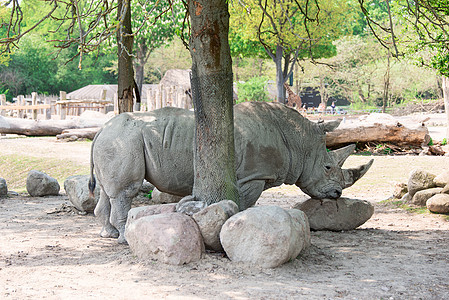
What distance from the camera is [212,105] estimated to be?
6.07 meters

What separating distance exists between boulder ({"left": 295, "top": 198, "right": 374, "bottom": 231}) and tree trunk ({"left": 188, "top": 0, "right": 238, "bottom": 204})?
1975mm

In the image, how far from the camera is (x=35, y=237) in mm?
7348

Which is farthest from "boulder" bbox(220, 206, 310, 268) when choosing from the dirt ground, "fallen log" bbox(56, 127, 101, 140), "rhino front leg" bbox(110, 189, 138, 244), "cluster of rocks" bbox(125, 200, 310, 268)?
"fallen log" bbox(56, 127, 101, 140)

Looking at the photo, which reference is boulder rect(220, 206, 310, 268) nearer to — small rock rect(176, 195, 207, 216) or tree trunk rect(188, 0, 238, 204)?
small rock rect(176, 195, 207, 216)

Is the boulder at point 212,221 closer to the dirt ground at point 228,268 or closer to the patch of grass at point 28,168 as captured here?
the dirt ground at point 228,268

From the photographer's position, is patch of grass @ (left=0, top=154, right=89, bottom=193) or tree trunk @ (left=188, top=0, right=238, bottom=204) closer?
tree trunk @ (left=188, top=0, right=238, bottom=204)

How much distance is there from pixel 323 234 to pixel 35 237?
3949 mm

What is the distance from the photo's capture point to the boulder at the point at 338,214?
760 cm

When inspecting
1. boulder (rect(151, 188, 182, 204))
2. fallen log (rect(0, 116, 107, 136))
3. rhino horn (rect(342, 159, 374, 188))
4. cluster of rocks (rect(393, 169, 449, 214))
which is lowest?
boulder (rect(151, 188, 182, 204))

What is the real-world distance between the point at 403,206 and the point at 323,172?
2627mm

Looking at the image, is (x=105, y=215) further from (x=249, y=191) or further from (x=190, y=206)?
(x=249, y=191)

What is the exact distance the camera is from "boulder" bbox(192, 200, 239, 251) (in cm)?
550

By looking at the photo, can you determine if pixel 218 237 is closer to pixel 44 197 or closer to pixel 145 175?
pixel 145 175

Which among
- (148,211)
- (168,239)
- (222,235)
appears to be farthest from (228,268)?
(148,211)
